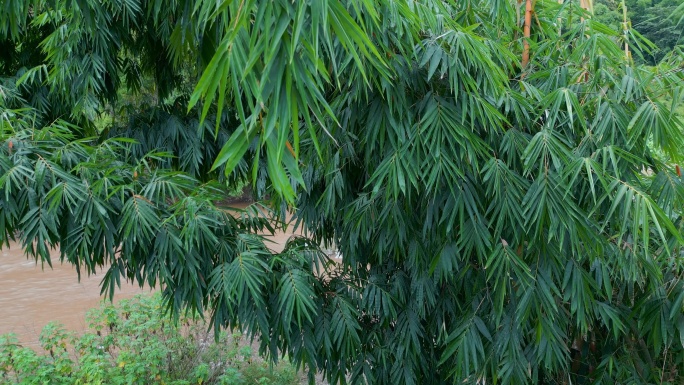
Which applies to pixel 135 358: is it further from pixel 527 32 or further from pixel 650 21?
pixel 650 21

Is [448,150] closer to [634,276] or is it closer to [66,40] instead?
[634,276]

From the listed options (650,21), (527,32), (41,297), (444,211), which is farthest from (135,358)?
(41,297)

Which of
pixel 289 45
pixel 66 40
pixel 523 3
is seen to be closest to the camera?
pixel 289 45

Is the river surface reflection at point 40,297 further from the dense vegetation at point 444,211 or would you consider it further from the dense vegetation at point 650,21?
the dense vegetation at point 650,21

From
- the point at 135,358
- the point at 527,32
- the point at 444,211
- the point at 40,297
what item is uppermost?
the point at 527,32

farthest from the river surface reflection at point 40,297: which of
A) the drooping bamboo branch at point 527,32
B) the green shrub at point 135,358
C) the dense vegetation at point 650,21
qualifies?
the drooping bamboo branch at point 527,32

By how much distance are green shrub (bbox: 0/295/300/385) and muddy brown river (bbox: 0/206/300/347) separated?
1.60 meters

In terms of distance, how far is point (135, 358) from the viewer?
13.9ft

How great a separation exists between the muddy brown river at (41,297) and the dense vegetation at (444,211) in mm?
3763

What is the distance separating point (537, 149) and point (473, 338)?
0.67 metres

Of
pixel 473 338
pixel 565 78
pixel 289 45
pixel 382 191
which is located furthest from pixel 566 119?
pixel 289 45

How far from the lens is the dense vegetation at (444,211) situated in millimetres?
2002

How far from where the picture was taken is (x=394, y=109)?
80.5 inches

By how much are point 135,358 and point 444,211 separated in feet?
9.30
